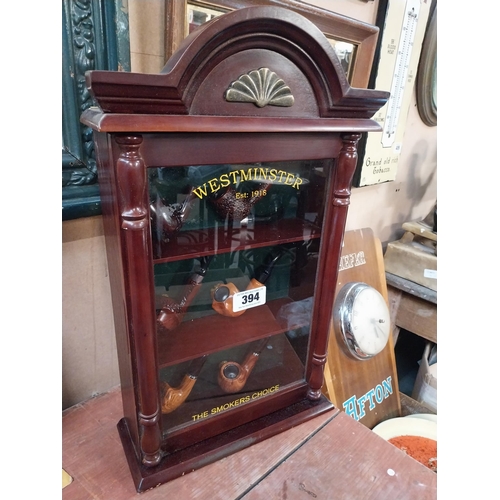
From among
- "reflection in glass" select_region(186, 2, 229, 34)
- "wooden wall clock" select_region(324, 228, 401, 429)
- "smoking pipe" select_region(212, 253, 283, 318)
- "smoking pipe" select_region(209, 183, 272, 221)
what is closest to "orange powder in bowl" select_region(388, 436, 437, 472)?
"wooden wall clock" select_region(324, 228, 401, 429)

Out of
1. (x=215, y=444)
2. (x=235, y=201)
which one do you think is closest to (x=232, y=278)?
(x=235, y=201)

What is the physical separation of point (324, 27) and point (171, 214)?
1.94ft

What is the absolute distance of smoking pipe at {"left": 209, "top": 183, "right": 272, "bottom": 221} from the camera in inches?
25.6

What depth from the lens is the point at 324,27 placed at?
856 millimetres

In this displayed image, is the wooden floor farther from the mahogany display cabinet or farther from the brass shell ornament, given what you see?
the brass shell ornament

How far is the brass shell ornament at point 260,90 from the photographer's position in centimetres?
53

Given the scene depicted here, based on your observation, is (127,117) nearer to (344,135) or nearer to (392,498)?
(344,135)

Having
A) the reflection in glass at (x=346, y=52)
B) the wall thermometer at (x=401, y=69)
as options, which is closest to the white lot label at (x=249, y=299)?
the reflection in glass at (x=346, y=52)

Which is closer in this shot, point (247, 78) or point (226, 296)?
point (247, 78)

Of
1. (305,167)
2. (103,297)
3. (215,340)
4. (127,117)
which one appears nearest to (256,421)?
(215,340)

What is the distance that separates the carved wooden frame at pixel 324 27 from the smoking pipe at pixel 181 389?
1.95 feet

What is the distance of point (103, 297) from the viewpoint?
84cm

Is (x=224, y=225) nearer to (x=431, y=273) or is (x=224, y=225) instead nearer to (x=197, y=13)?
(x=197, y=13)
